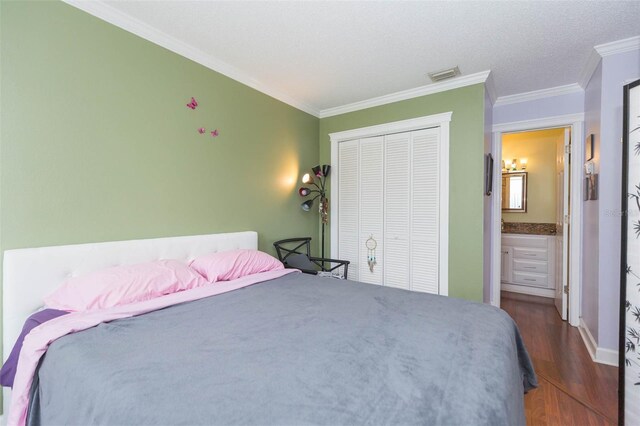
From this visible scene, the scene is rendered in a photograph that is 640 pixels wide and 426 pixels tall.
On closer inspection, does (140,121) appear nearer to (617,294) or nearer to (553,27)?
(553,27)

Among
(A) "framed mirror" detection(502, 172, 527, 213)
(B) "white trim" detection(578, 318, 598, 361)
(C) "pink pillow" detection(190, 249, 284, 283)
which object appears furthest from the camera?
(A) "framed mirror" detection(502, 172, 527, 213)

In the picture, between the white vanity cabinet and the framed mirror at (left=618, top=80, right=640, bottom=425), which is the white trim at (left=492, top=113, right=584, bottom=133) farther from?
the white vanity cabinet

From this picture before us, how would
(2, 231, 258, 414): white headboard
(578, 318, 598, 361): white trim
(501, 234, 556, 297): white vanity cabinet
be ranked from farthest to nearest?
1. (501, 234, 556, 297): white vanity cabinet
2. (578, 318, 598, 361): white trim
3. (2, 231, 258, 414): white headboard

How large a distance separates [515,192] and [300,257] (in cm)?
394

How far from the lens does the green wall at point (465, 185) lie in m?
2.95

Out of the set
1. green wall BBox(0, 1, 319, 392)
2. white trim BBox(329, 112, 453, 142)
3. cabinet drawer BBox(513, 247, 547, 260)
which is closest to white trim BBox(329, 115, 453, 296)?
white trim BBox(329, 112, 453, 142)

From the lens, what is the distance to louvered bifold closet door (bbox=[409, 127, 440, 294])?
10.5ft

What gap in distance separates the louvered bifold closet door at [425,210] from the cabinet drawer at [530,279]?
7.33ft

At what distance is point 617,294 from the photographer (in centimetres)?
239

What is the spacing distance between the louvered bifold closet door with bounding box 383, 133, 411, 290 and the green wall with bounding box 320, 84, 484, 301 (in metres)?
0.46

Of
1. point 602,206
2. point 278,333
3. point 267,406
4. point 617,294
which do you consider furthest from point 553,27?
point 267,406

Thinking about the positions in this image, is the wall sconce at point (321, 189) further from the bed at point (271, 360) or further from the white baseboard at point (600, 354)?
the white baseboard at point (600, 354)

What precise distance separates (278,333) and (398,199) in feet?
8.12

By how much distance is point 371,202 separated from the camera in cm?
365
